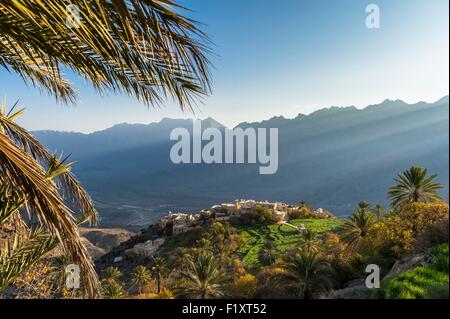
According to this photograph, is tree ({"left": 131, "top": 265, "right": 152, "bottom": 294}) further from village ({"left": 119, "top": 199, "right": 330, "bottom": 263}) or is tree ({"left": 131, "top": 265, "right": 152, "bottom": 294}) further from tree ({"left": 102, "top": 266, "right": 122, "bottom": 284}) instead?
village ({"left": 119, "top": 199, "right": 330, "bottom": 263})

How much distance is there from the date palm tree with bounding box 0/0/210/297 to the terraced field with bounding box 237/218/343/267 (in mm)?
43509

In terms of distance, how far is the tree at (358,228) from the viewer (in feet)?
96.9

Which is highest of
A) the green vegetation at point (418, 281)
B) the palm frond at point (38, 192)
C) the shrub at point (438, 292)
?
the palm frond at point (38, 192)

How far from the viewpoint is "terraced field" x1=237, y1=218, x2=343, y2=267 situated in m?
48.9

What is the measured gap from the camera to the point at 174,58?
2768 mm

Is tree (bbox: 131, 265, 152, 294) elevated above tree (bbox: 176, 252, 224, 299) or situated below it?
below

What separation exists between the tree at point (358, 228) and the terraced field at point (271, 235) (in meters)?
16.9

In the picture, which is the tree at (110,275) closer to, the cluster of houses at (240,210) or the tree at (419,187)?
the tree at (419,187)

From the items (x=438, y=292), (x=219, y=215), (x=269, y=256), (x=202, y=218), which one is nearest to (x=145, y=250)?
(x=202, y=218)

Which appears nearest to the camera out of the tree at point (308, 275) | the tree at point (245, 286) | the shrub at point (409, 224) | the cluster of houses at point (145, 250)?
the shrub at point (409, 224)

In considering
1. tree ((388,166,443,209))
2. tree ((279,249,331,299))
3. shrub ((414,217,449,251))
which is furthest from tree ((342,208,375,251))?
shrub ((414,217,449,251))

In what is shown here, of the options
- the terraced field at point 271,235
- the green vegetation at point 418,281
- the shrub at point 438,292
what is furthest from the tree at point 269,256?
the shrub at point 438,292
